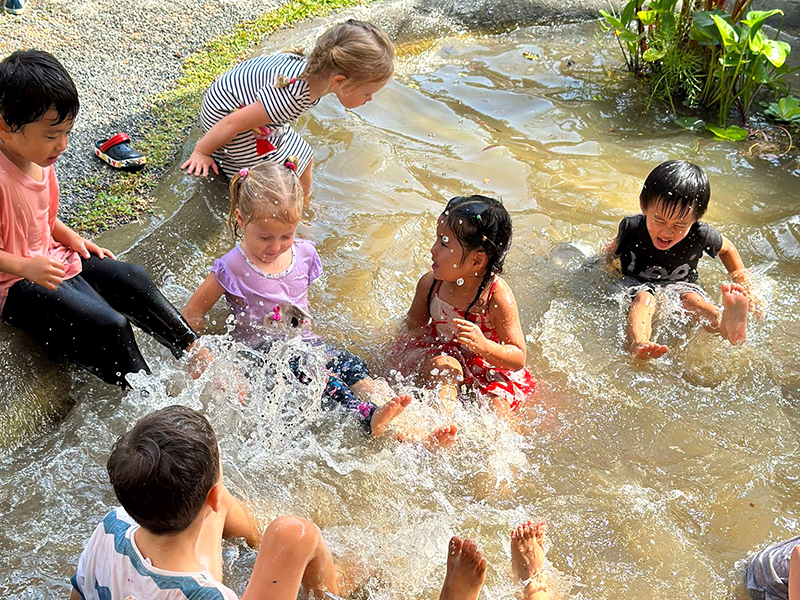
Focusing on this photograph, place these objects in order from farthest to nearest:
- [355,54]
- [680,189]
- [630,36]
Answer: [630,36] → [355,54] → [680,189]

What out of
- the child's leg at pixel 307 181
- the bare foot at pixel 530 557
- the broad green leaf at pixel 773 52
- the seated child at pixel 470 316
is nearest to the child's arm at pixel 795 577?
the bare foot at pixel 530 557

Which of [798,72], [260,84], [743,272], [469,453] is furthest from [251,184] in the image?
[798,72]

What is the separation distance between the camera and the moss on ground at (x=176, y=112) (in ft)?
13.6

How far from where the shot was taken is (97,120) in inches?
194

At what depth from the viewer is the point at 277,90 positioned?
4.38 meters

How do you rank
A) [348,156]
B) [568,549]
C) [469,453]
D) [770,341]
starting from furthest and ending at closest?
1. [348,156]
2. [770,341]
3. [469,453]
4. [568,549]

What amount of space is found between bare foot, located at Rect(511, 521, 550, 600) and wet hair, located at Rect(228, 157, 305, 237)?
1.62 m

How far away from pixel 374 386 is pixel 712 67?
4.24m

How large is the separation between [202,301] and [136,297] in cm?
29

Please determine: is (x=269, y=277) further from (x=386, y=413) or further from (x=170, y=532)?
(x=170, y=532)

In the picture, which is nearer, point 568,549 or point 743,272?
point 568,549

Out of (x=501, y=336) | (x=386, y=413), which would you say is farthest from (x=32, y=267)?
(x=501, y=336)

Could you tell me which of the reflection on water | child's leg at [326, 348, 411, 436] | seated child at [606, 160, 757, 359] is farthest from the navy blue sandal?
seated child at [606, 160, 757, 359]

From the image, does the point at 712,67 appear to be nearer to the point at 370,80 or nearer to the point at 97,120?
the point at 370,80
